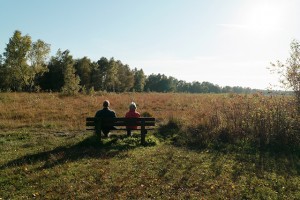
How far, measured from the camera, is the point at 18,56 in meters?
56.0

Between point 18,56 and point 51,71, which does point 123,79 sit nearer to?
point 51,71

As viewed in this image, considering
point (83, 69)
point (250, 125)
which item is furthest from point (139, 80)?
point (250, 125)

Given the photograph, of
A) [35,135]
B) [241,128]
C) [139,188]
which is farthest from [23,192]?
[241,128]

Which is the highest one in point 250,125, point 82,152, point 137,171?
point 250,125

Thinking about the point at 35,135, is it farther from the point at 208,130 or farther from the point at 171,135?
the point at 208,130

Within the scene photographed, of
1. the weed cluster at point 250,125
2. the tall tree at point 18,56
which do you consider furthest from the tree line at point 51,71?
the weed cluster at point 250,125

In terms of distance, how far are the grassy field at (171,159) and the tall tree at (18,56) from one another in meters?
40.7

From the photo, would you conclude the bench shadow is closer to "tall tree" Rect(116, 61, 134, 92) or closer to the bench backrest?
the bench backrest

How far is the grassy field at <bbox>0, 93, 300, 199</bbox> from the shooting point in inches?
314

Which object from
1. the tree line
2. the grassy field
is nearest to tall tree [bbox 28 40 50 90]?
the tree line

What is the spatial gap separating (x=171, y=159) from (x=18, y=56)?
170 ft

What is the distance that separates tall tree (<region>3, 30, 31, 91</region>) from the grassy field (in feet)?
133

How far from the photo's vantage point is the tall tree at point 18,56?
183ft

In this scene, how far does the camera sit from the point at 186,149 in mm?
12734
